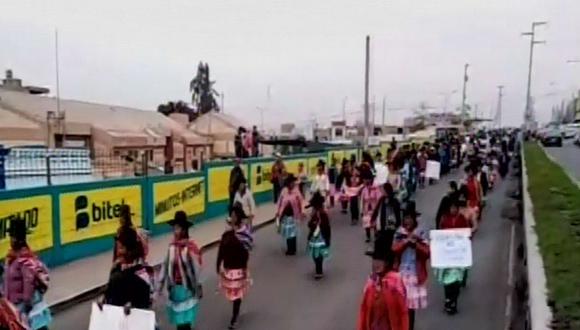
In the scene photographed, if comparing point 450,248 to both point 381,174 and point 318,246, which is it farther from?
point 381,174

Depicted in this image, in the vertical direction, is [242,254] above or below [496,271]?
above

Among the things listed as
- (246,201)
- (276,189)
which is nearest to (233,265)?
(246,201)

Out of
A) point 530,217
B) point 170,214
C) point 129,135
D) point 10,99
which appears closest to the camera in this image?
point 530,217

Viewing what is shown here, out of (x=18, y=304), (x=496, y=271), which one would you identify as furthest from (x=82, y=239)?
(x=496, y=271)

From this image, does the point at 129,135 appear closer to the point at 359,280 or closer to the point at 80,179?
the point at 80,179

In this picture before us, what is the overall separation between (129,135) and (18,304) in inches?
1323

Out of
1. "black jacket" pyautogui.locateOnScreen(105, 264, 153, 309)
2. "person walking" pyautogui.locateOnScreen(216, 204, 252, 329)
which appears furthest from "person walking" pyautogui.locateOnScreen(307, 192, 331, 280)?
"black jacket" pyautogui.locateOnScreen(105, 264, 153, 309)

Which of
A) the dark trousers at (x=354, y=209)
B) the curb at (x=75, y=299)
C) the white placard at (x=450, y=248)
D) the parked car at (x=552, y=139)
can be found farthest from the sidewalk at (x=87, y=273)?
the parked car at (x=552, y=139)

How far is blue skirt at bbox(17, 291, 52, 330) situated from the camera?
704cm

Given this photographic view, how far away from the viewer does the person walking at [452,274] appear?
9.38 m

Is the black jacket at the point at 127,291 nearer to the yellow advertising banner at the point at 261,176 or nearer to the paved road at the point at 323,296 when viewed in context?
the paved road at the point at 323,296

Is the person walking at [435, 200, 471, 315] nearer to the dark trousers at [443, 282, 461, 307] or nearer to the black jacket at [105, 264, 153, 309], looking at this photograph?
the dark trousers at [443, 282, 461, 307]

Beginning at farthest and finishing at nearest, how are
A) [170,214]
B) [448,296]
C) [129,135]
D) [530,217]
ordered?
[129,135], [170,214], [530,217], [448,296]

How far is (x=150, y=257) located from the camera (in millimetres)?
13750
